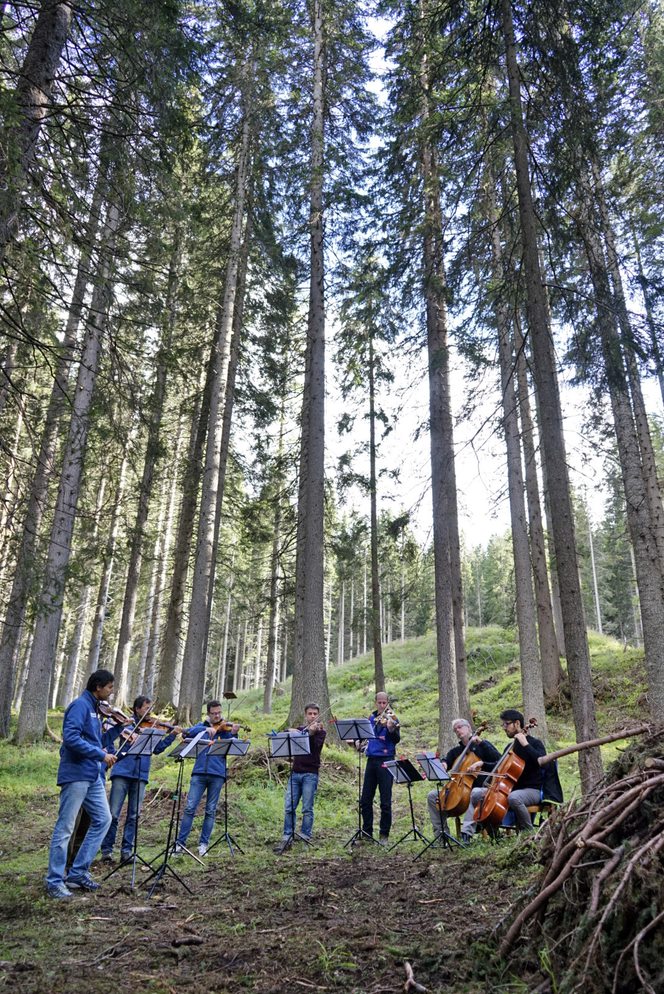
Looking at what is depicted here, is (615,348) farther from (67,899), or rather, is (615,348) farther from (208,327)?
(208,327)

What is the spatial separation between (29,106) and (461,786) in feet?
28.1

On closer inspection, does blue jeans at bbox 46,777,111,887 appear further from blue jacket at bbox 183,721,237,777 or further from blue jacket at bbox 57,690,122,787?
blue jacket at bbox 183,721,237,777

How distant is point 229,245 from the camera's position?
16359 mm

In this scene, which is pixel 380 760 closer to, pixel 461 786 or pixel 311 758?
pixel 311 758

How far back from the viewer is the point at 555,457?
273 inches

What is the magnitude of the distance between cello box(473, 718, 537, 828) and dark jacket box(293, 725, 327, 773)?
8.00 ft

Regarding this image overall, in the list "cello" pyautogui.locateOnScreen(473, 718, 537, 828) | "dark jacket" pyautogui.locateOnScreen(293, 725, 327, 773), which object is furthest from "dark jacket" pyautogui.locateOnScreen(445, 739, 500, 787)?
"dark jacket" pyautogui.locateOnScreen(293, 725, 327, 773)

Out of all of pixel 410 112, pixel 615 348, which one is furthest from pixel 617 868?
pixel 410 112

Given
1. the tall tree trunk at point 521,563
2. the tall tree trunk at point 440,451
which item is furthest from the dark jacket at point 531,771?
the tall tree trunk at point 521,563

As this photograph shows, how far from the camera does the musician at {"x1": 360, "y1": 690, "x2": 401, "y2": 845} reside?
28.8 feet

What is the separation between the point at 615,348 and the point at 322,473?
283 inches

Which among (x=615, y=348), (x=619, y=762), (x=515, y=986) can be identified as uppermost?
(x=615, y=348)

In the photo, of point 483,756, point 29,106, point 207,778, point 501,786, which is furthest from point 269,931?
point 29,106

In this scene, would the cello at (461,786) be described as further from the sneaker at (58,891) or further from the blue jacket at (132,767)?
the sneaker at (58,891)
